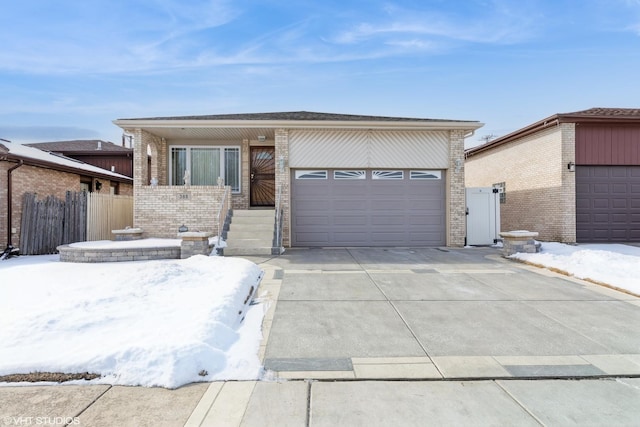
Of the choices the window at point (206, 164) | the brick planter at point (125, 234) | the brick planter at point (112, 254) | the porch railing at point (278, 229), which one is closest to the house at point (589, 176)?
the porch railing at point (278, 229)

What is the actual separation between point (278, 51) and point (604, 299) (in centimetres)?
1317

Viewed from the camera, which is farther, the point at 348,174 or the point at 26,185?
the point at 348,174

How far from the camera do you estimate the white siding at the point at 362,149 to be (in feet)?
37.7

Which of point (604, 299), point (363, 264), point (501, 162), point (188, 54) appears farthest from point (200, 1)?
point (501, 162)

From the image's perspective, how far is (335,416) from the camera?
231cm

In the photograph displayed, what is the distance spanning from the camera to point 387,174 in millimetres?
11633

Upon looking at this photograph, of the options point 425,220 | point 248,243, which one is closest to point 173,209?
point 248,243

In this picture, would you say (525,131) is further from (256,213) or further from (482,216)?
(256,213)

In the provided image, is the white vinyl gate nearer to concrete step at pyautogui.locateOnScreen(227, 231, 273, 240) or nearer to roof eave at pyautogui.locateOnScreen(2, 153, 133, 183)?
concrete step at pyautogui.locateOnScreen(227, 231, 273, 240)

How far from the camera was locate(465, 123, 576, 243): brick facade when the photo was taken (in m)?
11.0

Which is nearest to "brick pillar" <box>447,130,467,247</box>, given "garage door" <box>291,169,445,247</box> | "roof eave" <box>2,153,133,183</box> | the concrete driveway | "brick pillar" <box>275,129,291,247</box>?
"garage door" <box>291,169,445,247</box>

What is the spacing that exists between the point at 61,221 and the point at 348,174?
30.1ft

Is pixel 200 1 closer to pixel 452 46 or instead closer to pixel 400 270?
pixel 400 270

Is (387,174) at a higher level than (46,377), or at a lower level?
higher
